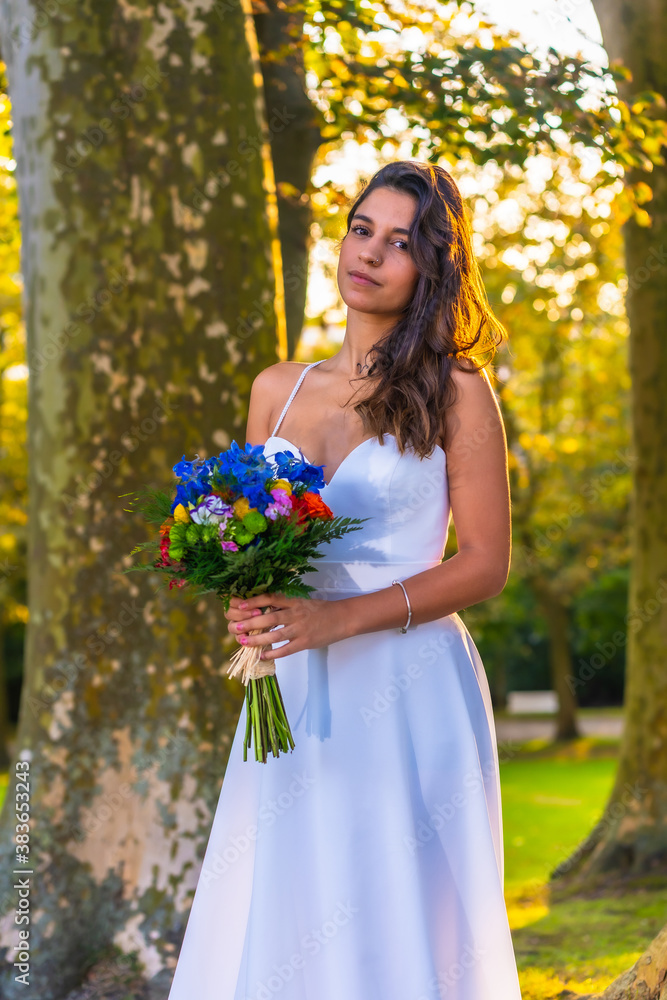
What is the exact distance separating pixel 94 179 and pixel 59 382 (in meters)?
0.92

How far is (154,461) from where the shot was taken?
450 cm

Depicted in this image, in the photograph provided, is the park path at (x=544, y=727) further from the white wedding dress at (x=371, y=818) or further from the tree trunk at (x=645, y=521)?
the white wedding dress at (x=371, y=818)

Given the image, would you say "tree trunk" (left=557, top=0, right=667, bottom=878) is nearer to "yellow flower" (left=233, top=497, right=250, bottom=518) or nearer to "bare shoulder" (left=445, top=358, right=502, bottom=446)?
"bare shoulder" (left=445, top=358, right=502, bottom=446)

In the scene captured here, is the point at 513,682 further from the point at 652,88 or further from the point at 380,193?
the point at 380,193

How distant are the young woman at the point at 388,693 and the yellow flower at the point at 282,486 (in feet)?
0.88

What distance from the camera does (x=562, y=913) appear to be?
7.14 meters

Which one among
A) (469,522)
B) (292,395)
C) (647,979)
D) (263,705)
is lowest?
(647,979)

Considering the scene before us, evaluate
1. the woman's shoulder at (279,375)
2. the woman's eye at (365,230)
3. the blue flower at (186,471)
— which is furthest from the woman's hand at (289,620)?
the woman's eye at (365,230)

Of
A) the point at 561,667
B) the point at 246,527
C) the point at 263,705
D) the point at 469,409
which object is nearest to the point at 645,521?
the point at 469,409

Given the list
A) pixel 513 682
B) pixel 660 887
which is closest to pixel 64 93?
pixel 660 887

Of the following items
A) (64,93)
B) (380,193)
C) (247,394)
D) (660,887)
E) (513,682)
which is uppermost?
(64,93)

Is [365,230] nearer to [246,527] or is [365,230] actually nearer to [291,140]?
[246,527]

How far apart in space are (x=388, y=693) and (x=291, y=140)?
5.36 meters

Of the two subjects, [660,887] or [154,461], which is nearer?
[154,461]
